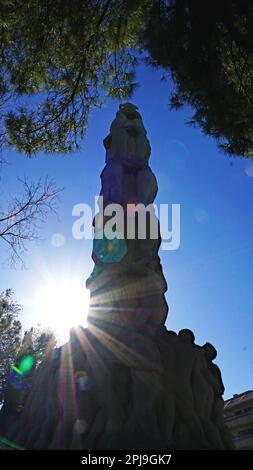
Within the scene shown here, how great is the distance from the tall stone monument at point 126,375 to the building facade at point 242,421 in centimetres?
1344

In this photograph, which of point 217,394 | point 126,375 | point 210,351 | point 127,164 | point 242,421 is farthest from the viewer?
point 242,421

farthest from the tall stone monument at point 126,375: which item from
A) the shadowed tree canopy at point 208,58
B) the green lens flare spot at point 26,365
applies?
the green lens flare spot at point 26,365

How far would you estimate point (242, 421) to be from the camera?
18.0m

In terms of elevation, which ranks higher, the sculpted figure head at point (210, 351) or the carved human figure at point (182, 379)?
the sculpted figure head at point (210, 351)

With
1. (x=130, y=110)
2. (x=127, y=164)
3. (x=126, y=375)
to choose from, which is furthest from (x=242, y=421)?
(x=130, y=110)

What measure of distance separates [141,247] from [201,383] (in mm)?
2904

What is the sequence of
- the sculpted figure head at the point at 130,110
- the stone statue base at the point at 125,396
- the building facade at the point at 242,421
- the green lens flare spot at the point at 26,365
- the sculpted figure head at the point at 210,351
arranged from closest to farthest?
the stone statue base at the point at 125,396
the sculpted figure head at the point at 210,351
the sculpted figure head at the point at 130,110
the green lens flare spot at the point at 26,365
the building facade at the point at 242,421

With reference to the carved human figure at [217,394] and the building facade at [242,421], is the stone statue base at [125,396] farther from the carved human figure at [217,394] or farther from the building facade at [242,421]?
the building facade at [242,421]

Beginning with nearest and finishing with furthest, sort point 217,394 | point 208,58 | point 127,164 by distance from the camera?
point 208,58
point 217,394
point 127,164

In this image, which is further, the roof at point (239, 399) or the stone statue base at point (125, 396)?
the roof at point (239, 399)

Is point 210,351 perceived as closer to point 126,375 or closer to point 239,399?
point 126,375

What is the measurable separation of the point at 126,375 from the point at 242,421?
581 inches

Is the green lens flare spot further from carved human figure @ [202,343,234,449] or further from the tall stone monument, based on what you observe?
carved human figure @ [202,343,234,449]

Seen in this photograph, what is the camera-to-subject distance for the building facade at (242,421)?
57.3 feet
